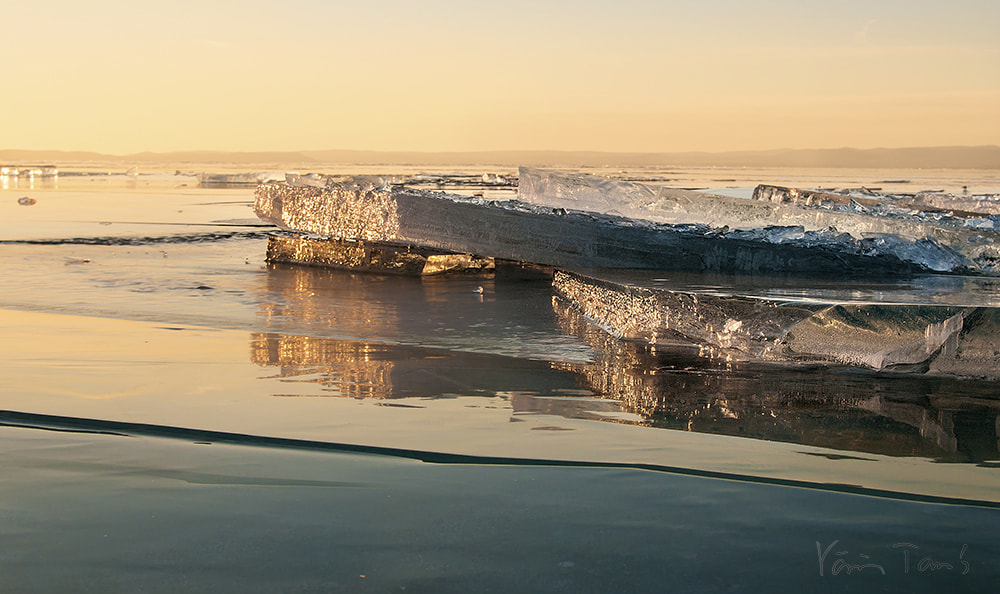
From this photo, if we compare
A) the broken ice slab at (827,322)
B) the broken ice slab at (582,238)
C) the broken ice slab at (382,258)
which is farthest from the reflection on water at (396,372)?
the broken ice slab at (382,258)

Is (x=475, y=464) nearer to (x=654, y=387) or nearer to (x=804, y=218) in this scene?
(x=654, y=387)

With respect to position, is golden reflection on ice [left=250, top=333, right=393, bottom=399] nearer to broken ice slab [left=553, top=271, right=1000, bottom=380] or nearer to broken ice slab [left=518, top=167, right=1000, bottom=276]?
broken ice slab [left=553, top=271, right=1000, bottom=380]

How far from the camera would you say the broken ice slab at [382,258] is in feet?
20.7

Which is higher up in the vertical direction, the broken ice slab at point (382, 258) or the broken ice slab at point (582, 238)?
the broken ice slab at point (582, 238)

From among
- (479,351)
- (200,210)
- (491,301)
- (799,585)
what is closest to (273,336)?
(479,351)

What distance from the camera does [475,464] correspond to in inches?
83.4

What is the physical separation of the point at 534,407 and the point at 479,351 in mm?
976

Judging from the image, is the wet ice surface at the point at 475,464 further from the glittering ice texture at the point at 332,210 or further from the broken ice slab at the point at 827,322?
the glittering ice texture at the point at 332,210

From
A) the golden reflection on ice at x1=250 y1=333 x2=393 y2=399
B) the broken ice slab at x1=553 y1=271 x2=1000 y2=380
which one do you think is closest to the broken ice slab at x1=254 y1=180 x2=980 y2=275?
the broken ice slab at x1=553 y1=271 x2=1000 y2=380

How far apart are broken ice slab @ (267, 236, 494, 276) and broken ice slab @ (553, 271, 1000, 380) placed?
2.28m

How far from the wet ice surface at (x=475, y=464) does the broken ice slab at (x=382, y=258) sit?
207 cm

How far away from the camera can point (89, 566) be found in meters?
1.54

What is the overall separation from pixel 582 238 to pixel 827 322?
8.18 feet

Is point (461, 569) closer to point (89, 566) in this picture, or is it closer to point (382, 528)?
point (382, 528)
